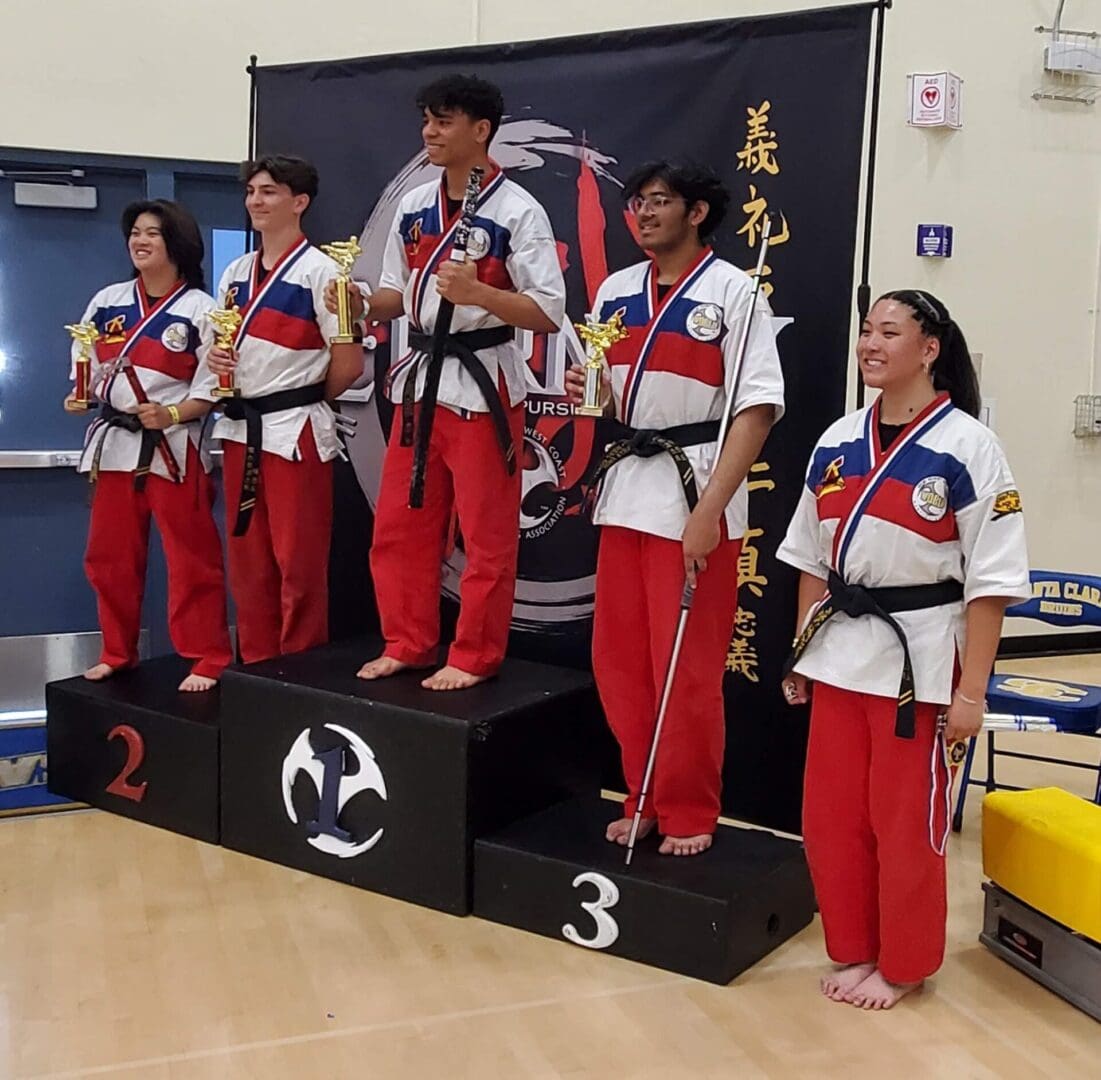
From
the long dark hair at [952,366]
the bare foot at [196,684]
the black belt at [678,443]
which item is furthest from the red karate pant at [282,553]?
the long dark hair at [952,366]

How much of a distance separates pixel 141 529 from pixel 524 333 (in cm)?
128

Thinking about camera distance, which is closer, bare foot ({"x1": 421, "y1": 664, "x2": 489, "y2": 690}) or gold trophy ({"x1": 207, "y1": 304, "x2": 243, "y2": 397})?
bare foot ({"x1": 421, "y1": 664, "x2": 489, "y2": 690})

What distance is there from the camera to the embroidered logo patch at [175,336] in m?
3.76

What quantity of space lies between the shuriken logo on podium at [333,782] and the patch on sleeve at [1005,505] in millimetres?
1536

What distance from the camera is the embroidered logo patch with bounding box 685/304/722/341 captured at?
2.78 meters

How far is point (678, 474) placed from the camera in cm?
283

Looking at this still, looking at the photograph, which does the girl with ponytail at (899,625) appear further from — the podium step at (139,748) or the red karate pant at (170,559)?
the red karate pant at (170,559)

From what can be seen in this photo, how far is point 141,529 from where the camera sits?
152 inches

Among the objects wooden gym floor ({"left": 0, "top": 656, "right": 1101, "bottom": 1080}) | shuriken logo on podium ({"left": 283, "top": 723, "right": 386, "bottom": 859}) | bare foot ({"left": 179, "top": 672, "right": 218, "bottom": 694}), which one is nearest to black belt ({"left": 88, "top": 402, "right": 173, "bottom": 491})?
bare foot ({"left": 179, "top": 672, "right": 218, "bottom": 694})

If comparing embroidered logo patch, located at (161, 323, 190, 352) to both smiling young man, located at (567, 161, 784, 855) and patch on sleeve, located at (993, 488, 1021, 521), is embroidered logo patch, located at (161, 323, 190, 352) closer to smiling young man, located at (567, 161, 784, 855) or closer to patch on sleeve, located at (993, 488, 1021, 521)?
smiling young man, located at (567, 161, 784, 855)

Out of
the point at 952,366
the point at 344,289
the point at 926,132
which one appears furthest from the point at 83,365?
the point at 926,132

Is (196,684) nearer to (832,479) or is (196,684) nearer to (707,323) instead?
(707,323)

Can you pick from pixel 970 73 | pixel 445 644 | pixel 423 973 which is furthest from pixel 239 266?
pixel 970 73

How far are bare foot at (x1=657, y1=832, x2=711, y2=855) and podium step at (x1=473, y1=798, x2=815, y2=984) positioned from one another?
0.06 ft
